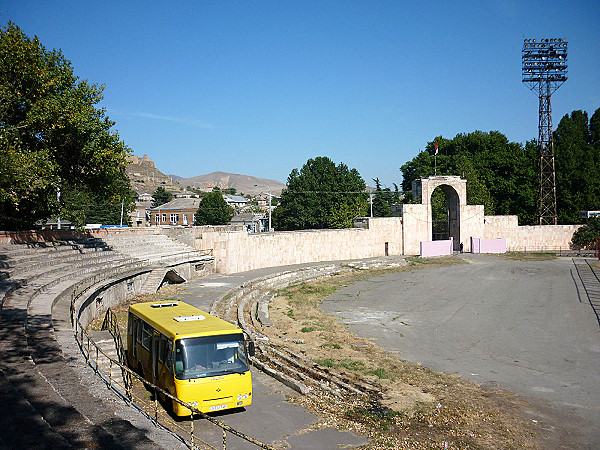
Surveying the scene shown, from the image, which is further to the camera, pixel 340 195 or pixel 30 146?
pixel 340 195

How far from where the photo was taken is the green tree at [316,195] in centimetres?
8250

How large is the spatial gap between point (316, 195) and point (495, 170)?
28.6 meters

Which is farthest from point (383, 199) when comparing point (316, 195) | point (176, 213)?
point (176, 213)

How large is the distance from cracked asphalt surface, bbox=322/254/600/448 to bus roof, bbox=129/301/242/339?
24.9 feet

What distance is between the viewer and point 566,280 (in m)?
34.6

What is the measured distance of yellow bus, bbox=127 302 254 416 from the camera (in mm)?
10555

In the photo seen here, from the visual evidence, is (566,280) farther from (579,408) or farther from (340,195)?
(340,195)

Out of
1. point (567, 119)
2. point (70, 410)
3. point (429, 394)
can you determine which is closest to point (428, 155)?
point (567, 119)

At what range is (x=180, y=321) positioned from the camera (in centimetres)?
1195

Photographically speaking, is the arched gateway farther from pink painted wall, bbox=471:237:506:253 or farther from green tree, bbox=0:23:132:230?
green tree, bbox=0:23:132:230

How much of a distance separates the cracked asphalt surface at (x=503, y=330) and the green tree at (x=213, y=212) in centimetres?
6742

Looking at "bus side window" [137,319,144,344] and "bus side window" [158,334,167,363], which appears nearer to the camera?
"bus side window" [158,334,167,363]

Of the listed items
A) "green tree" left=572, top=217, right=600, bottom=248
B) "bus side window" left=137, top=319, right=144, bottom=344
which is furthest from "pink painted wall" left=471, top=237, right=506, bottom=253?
"bus side window" left=137, top=319, right=144, bottom=344

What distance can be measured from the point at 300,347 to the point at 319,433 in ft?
24.1
